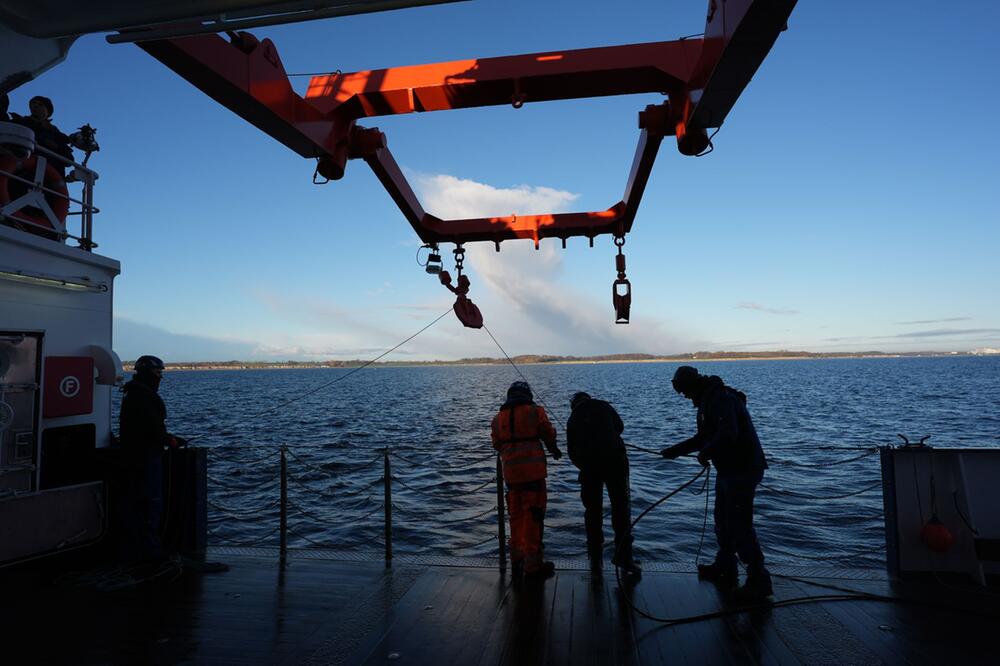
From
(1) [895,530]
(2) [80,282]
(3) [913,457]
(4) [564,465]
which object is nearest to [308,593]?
(2) [80,282]

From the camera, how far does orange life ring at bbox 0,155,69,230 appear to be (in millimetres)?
5711

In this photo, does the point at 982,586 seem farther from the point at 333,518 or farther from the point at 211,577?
the point at 333,518

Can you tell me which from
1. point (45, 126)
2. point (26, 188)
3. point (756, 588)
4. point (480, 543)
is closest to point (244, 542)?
point (480, 543)

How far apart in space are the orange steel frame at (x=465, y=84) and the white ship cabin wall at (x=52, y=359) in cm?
347

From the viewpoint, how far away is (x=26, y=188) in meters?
6.37

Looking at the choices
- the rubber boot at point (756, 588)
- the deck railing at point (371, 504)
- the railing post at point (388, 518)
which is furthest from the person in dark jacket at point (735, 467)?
the deck railing at point (371, 504)

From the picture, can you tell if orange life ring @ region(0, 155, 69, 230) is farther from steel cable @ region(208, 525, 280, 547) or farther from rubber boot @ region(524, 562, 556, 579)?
steel cable @ region(208, 525, 280, 547)

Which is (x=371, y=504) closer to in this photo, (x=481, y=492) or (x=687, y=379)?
(x=481, y=492)

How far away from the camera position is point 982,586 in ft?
16.2

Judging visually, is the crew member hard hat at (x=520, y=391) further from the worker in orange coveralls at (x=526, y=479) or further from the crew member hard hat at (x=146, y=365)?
the crew member hard hat at (x=146, y=365)

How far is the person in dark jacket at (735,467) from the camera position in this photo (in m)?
4.76

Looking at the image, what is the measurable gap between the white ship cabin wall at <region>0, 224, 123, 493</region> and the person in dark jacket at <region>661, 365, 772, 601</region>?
650 cm

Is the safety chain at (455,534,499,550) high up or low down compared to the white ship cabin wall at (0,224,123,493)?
down

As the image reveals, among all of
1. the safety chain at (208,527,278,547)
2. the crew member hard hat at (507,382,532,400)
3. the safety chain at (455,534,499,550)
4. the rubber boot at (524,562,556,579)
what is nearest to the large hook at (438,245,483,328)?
the crew member hard hat at (507,382,532,400)
